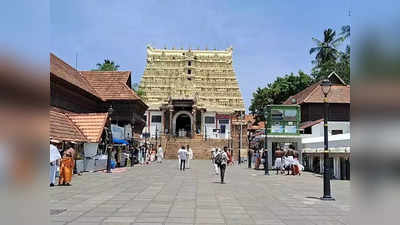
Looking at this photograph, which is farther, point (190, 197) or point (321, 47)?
point (321, 47)

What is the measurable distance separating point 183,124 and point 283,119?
40005 mm

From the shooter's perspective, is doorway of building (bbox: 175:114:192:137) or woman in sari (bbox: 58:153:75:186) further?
doorway of building (bbox: 175:114:192:137)

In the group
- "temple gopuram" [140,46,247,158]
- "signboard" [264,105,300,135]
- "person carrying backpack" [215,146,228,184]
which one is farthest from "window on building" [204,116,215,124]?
"person carrying backpack" [215,146,228,184]

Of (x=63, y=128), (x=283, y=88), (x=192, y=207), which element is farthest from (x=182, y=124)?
(x=192, y=207)

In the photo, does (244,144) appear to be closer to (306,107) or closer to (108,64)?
(306,107)

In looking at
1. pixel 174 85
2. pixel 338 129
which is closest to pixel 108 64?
pixel 174 85

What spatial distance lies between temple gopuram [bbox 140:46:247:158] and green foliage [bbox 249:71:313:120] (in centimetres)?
457

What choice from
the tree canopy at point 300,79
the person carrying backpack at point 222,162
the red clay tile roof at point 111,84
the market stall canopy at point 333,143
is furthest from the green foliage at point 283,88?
the person carrying backpack at point 222,162

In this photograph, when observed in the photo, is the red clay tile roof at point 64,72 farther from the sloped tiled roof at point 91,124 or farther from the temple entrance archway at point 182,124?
the temple entrance archway at point 182,124

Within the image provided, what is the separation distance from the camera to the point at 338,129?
34812 mm

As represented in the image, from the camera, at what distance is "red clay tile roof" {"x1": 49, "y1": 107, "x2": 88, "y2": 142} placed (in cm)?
1997

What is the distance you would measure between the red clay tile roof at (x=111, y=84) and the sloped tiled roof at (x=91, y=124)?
8137 millimetres

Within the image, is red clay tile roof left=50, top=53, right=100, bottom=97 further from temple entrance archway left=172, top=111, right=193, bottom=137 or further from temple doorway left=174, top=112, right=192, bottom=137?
temple doorway left=174, top=112, right=192, bottom=137
